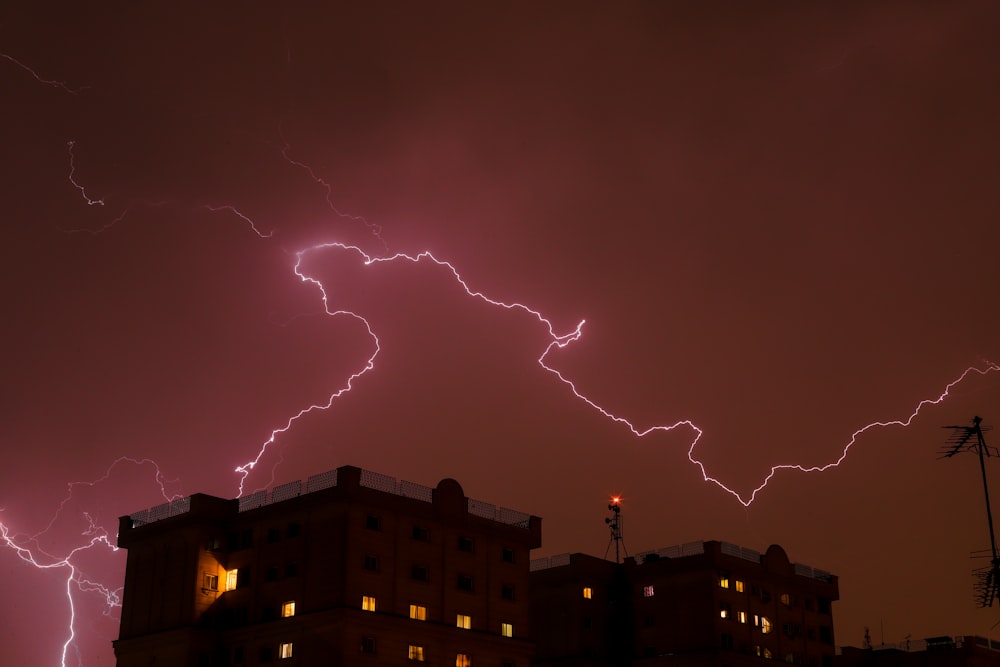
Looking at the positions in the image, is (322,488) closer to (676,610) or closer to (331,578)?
(331,578)

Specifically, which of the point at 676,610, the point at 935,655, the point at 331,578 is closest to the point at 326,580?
the point at 331,578

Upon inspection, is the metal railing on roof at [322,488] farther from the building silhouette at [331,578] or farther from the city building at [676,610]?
the city building at [676,610]

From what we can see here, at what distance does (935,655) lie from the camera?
93.4 meters

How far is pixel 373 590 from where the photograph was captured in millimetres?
60750

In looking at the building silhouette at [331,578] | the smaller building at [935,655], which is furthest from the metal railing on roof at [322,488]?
the smaller building at [935,655]

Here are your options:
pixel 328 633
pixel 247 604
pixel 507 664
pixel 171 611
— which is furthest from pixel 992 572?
pixel 171 611

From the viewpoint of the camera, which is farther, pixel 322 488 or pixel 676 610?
pixel 676 610

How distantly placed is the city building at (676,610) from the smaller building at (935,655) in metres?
9.64

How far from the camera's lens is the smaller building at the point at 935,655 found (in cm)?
9262

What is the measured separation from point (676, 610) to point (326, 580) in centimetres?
3078

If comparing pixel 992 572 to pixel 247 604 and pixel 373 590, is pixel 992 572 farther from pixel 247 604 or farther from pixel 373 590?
pixel 247 604

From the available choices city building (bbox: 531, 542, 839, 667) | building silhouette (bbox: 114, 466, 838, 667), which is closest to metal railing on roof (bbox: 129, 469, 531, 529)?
building silhouette (bbox: 114, 466, 838, 667)

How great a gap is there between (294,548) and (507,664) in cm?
1362

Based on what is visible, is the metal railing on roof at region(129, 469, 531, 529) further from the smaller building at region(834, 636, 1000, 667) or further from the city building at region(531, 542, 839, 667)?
the smaller building at region(834, 636, 1000, 667)
